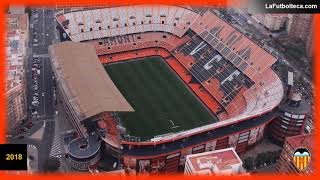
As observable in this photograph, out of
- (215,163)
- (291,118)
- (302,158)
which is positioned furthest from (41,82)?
(302,158)

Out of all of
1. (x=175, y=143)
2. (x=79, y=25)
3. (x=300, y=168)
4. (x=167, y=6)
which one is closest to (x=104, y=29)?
(x=79, y=25)

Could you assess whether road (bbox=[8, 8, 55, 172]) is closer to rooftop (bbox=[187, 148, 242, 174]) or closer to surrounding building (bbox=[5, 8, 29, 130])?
surrounding building (bbox=[5, 8, 29, 130])

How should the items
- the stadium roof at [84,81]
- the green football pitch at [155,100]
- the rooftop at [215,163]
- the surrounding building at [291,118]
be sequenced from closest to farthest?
1. the rooftop at [215,163]
2. the stadium roof at [84,81]
3. the surrounding building at [291,118]
4. the green football pitch at [155,100]

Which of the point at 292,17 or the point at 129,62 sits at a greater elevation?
the point at 292,17

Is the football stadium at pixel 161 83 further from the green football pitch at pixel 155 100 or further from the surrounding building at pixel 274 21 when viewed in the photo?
the surrounding building at pixel 274 21

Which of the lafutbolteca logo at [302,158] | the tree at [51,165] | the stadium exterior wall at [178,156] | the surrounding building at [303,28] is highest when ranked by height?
the surrounding building at [303,28]

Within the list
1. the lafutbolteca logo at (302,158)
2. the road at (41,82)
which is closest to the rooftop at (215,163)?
the lafutbolteca logo at (302,158)

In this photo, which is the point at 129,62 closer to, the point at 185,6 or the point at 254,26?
the point at 185,6
